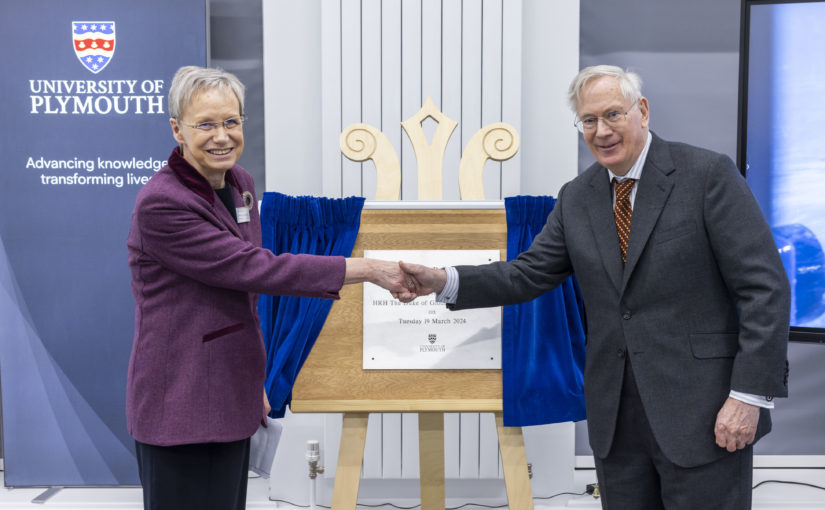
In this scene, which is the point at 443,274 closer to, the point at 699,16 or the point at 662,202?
the point at 662,202

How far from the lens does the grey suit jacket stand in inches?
58.1

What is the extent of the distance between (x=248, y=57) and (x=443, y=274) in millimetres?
1912

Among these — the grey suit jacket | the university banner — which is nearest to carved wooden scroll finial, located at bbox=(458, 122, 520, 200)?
the grey suit jacket

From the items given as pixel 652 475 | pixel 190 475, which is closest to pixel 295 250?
pixel 190 475

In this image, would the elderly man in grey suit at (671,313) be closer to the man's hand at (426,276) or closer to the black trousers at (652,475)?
the black trousers at (652,475)

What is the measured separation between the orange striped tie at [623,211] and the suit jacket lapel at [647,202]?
36mm

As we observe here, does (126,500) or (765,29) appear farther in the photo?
(126,500)

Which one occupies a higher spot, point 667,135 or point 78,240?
point 667,135

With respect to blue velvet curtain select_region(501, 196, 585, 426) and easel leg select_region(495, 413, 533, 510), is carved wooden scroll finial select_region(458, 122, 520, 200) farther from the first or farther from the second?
easel leg select_region(495, 413, 533, 510)

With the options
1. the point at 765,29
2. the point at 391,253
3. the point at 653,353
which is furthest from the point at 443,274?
the point at 765,29

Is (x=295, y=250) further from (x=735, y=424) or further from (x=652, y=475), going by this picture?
(x=735, y=424)

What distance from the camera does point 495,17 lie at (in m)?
2.95

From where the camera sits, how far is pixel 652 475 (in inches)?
64.5

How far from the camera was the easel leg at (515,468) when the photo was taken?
201 centimetres
